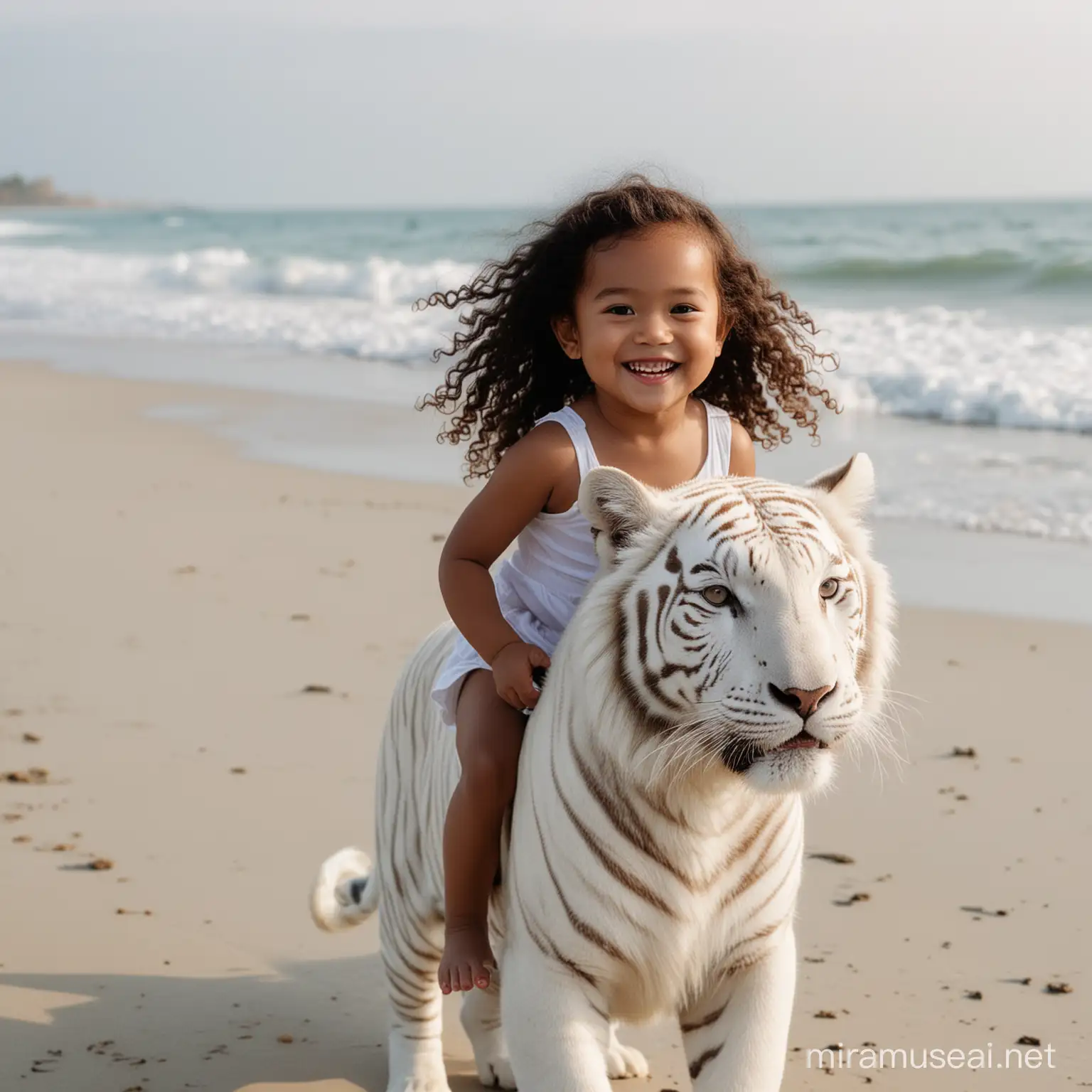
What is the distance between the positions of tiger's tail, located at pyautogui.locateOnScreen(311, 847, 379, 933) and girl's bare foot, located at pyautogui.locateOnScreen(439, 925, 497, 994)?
0.73 meters

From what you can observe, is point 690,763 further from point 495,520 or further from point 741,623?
point 495,520

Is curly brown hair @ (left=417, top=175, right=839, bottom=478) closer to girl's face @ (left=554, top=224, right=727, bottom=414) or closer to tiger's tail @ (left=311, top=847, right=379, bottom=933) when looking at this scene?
girl's face @ (left=554, top=224, right=727, bottom=414)

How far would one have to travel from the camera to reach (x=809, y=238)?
3678 cm

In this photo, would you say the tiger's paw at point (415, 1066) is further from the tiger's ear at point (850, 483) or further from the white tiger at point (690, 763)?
the tiger's ear at point (850, 483)

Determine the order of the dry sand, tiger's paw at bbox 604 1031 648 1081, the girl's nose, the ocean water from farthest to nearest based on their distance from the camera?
the ocean water
the dry sand
tiger's paw at bbox 604 1031 648 1081
the girl's nose

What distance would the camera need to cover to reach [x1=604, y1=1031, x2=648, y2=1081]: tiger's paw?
11.1ft

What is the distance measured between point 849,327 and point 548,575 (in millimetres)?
15864

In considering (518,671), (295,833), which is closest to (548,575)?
(518,671)

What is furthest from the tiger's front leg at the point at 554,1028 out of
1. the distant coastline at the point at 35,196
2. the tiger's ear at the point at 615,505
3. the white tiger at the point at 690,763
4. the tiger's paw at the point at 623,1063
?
the distant coastline at the point at 35,196

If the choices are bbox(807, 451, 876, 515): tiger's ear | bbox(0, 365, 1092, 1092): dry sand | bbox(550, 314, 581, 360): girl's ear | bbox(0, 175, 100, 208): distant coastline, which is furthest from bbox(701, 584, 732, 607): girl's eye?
bbox(0, 175, 100, 208): distant coastline

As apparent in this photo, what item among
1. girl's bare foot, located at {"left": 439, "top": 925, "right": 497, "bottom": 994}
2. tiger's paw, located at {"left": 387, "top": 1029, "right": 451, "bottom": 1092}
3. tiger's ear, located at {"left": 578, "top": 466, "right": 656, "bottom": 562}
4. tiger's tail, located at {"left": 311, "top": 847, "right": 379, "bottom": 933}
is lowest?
tiger's paw, located at {"left": 387, "top": 1029, "right": 451, "bottom": 1092}

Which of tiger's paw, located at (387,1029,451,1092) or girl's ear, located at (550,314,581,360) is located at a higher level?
girl's ear, located at (550,314,581,360)

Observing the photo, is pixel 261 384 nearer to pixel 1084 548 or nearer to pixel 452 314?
pixel 452 314

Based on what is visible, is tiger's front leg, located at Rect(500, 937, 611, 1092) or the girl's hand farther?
the girl's hand
